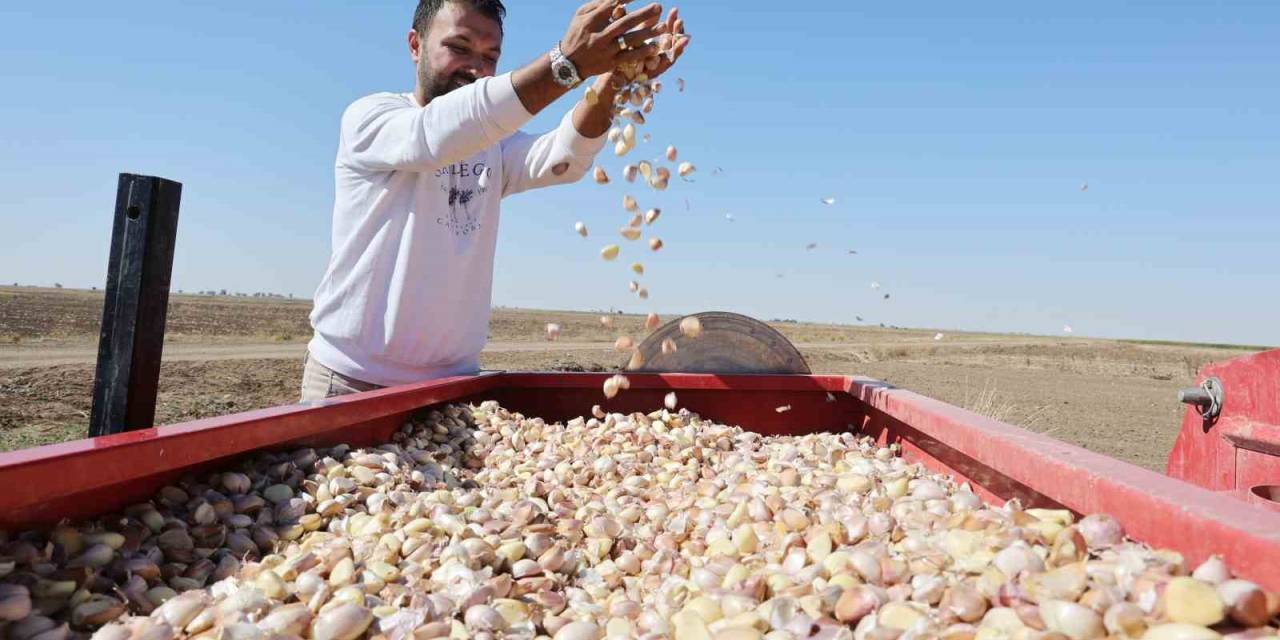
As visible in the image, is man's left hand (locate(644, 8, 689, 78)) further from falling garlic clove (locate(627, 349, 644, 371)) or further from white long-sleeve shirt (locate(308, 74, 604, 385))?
falling garlic clove (locate(627, 349, 644, 371))

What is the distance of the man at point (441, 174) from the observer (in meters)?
2.49

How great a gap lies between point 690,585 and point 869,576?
0.34 m

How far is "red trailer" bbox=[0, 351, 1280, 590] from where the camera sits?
1.27 metres

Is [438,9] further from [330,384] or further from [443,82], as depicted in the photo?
[330,384]

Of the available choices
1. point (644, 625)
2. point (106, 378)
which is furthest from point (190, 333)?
point (644, 625)

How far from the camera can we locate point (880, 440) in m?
2.97

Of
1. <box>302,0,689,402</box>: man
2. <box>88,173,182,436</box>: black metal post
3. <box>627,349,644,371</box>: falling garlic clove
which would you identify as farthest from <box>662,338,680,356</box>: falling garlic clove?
<box>88,173,182,436</box>: black metal post

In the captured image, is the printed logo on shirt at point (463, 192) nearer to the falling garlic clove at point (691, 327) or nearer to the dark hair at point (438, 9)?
the dark hair at point (438, 9)

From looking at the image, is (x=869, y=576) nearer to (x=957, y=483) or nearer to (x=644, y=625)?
(x=644, y=625)

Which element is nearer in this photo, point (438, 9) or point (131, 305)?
point (131, 305)

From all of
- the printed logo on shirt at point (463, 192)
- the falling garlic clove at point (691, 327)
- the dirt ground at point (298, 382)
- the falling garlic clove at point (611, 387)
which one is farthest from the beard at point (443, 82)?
the dirt ground at point (298, 382)

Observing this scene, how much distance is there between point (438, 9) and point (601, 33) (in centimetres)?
90

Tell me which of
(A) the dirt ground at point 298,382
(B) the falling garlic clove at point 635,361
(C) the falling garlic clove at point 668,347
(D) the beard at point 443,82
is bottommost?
(A) the dirt ground at point 298,382

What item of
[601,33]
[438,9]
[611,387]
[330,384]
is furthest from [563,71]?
[330,384]
